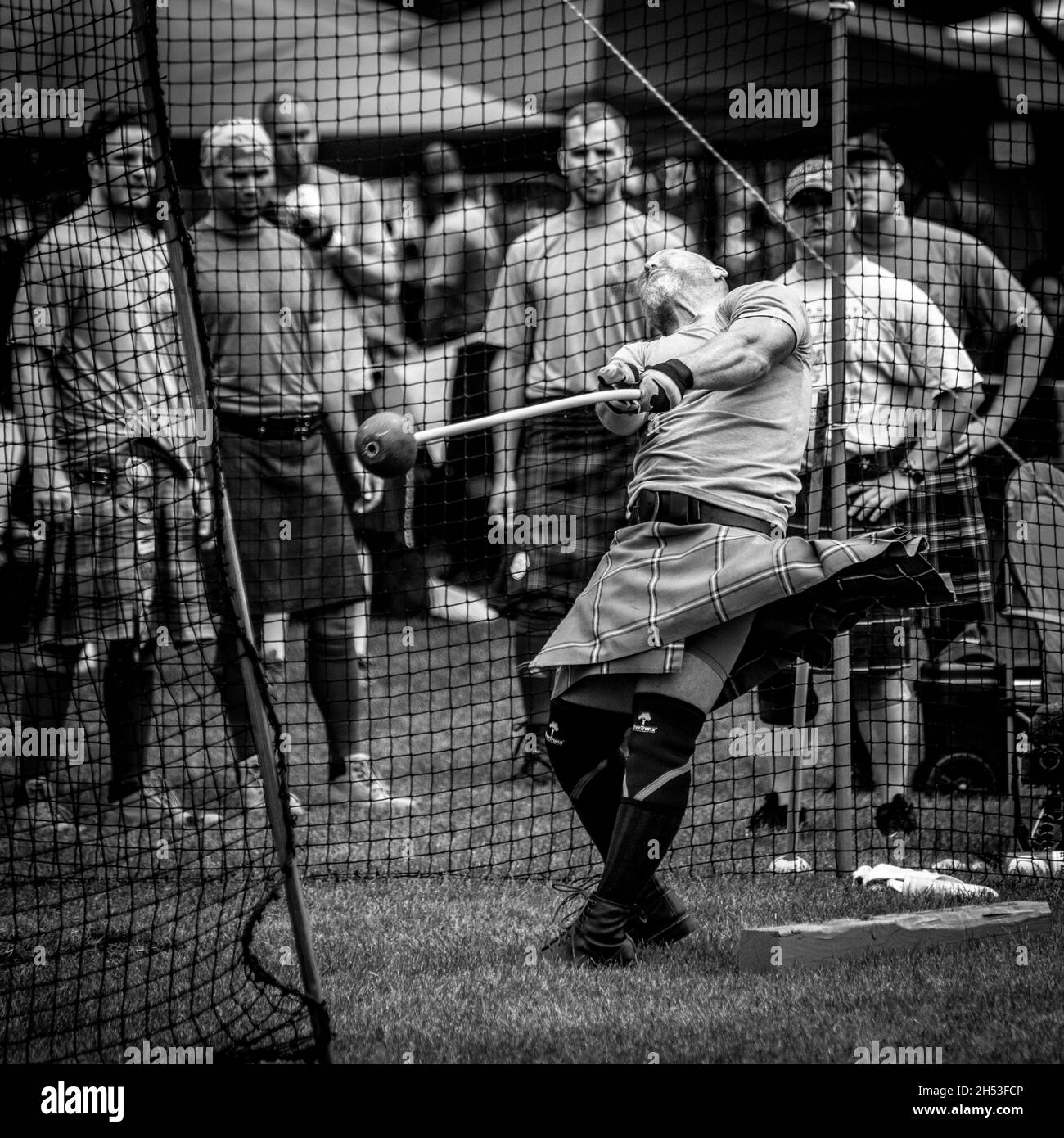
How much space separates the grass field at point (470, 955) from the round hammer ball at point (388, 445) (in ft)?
3.13

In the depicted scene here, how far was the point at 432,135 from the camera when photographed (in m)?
7.68

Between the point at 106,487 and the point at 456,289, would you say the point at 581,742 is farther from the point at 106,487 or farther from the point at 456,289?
the point at 456,289

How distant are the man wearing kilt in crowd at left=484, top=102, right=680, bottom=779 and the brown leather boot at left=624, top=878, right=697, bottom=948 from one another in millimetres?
1884

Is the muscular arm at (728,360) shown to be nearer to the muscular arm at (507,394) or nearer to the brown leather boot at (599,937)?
the brown leather boot at (599,937)

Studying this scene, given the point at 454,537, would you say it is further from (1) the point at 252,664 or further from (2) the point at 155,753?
(1) the point at 252,664

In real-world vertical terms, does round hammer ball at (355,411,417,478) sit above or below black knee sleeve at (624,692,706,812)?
above

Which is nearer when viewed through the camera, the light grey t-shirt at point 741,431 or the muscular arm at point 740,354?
the muscular arm at point 740,354

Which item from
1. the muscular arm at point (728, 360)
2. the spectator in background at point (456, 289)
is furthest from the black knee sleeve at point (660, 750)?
the spectator in background at point (456, 289)

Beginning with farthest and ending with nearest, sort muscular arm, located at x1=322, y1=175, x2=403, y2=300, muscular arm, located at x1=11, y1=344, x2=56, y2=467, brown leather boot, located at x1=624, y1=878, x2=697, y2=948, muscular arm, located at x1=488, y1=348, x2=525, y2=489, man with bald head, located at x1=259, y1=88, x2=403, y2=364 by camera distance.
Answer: muscular arm, located at x1=322, y1=175, x2=403, y2=300 < man with bald head, located at x1=259, y1=88, x2=403, y2=364 < muscular arm, located at x1=488, y1=348, x2=525, y2=489 < muscular arm, located at x1=11, y1=344, x2=56, y2=467 < brown leather boot, located at x1=624, y1=878, x2=697, y2=948

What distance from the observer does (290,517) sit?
219 inches

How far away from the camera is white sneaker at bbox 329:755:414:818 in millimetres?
5133

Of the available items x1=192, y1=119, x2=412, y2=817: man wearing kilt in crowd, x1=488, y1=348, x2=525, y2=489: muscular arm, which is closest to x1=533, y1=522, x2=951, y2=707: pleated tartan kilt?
x1=192, y1=119, x2=412, y2=817: man wearing kilt in crowd

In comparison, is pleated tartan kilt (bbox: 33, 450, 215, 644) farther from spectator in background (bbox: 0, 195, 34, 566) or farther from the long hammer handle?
the long hammer handle

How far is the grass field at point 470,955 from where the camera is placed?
2818 millimetres
